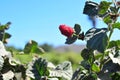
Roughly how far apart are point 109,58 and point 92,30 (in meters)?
0.19

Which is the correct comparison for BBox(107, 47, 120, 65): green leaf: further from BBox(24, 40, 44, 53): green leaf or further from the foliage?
BBox(24, 40, 44, 53): green leaf

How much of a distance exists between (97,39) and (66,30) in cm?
23

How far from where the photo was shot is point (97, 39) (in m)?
2.01

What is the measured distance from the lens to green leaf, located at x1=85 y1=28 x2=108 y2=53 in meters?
1.98

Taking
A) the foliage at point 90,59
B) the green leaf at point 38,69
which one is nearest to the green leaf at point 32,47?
the foliage at point 90,59

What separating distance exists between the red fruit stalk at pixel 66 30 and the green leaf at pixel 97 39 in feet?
0.49

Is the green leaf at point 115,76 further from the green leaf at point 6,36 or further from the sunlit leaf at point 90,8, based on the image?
the green leaf at point 6,36

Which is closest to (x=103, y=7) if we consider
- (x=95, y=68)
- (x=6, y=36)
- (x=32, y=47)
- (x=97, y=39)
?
(x=97, y=39)

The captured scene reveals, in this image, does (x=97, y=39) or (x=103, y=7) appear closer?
(x=97, y=39)

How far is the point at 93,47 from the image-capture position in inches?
78.0

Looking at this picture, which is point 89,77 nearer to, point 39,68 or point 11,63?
point 39,68

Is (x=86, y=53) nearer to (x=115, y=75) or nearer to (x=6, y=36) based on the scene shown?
(x=115, y=75)

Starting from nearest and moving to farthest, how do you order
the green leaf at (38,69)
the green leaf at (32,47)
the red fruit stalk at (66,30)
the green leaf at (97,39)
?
the green leaf at (97,39) < the red fruit stalk at (66,30) < the green leaf at (38,69) < the green leaf at (32,47)

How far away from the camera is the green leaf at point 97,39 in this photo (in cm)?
198
